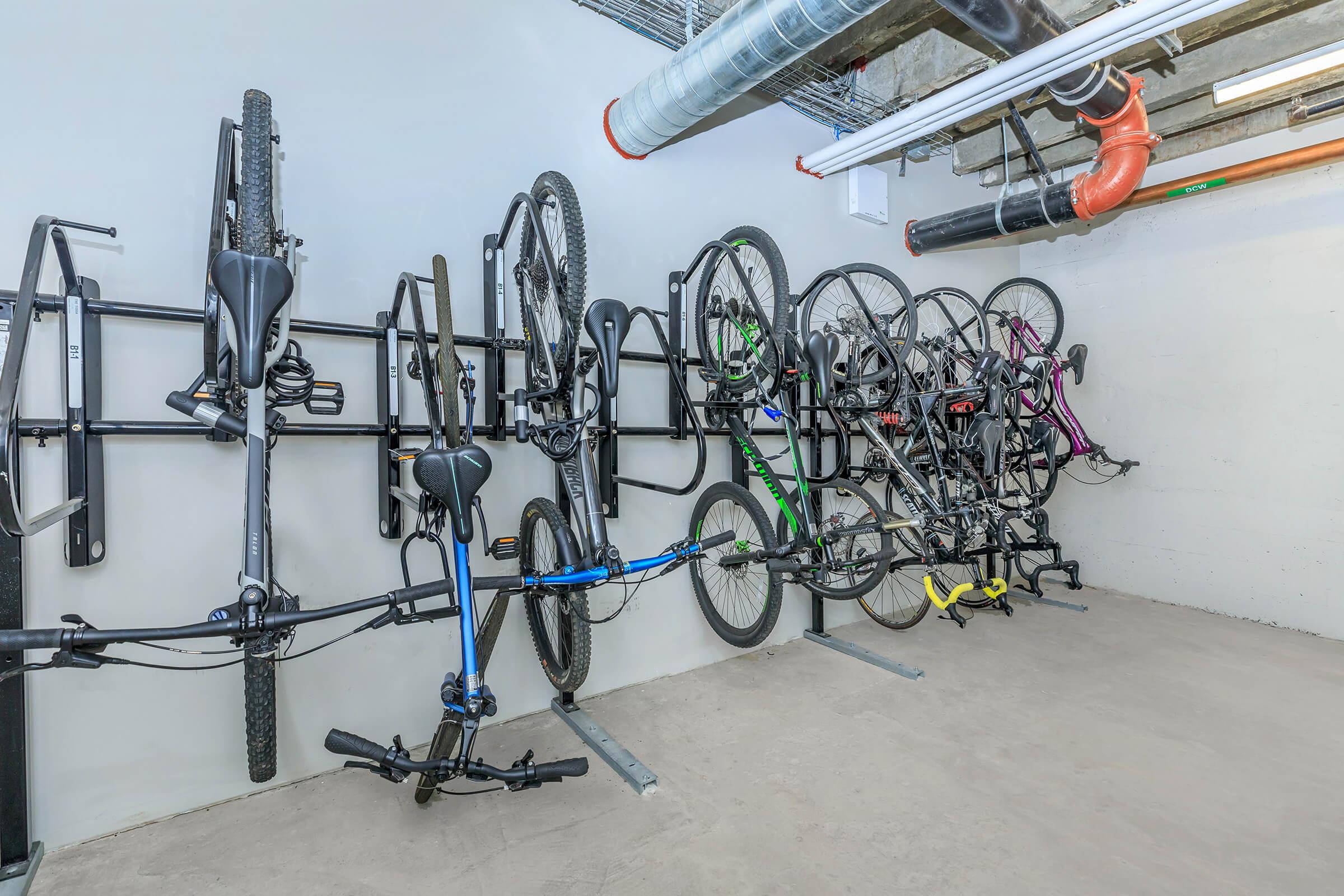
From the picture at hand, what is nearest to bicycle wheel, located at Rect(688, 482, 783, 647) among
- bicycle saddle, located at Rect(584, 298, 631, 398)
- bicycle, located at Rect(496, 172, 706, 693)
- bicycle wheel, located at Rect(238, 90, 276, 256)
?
bicycle, located at Rect(496, 172, 706, 693)

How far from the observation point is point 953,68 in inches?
111

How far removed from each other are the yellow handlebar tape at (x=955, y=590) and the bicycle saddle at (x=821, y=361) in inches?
38.1

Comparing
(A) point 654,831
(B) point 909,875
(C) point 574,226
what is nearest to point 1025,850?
(B) point 909,875

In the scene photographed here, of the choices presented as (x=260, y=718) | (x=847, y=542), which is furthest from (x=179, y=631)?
(x=847, y=542)

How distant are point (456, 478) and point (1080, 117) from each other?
3.88m

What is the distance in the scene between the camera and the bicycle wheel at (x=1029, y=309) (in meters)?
4.23

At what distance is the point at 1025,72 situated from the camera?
232 centimetres

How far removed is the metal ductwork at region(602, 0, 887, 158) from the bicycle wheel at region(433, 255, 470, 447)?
4.10 ft

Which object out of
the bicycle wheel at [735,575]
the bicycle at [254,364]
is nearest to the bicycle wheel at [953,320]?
the bicycle wheel at [735,575]

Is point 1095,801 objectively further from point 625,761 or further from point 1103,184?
point 1103,184

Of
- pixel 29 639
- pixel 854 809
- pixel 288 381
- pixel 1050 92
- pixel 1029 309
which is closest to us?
pixel 29 639

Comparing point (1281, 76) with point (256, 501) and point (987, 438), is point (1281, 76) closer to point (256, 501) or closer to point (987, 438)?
point (987, 438)

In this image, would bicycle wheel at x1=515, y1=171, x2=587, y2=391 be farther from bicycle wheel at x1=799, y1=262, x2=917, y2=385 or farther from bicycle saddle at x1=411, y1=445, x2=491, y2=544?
bicycle wheel at x1=799, y1=262, x2=917, y2=385

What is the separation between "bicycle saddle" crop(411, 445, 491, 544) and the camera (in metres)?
1.38
